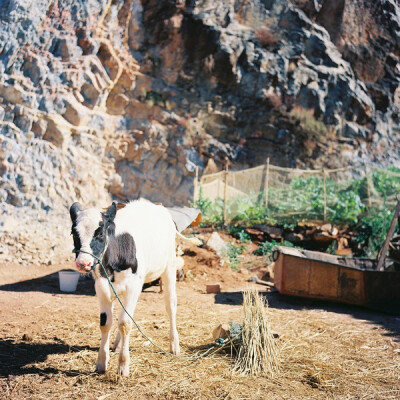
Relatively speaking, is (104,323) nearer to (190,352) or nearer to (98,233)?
(98,233)

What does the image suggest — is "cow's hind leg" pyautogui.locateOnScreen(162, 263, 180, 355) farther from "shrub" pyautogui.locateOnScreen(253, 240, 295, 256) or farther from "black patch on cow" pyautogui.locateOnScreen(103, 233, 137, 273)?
"shrub" pyautogui.locateOnScreen(253, 240, 295, 256)

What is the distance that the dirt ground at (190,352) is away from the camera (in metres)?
3.43

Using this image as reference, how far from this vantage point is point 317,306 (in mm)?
7402

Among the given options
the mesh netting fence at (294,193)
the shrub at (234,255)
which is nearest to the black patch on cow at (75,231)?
the shrub at (234,255)

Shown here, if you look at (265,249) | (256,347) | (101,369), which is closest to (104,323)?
(101,369)

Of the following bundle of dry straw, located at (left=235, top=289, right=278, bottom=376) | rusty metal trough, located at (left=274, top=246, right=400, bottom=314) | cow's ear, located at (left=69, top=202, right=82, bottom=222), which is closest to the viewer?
cow's ear, located at (left=69, top=202, right=82, bottom=222)

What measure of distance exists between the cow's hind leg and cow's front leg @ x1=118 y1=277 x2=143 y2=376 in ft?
2.66

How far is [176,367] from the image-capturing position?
155 inches

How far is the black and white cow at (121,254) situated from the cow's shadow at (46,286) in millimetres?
3765

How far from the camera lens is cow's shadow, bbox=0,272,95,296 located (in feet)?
25.0

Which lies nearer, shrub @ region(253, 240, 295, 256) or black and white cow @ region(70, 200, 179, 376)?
black and white cow @ region(70, 200, 179, 376)

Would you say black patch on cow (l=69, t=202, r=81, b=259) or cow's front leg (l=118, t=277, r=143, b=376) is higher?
black patch on cow (l=69, t=202, r=81, b=259)

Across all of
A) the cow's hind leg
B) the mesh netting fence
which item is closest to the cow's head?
the cow's hind leg

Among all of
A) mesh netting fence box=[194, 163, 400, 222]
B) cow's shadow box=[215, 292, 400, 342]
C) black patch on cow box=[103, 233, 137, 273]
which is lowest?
cow's shadow box=[215, 292, 400, 342]
